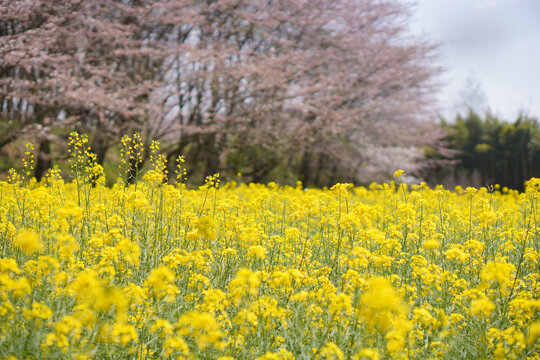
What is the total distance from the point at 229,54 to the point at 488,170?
730 inches

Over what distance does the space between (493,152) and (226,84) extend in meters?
18.3

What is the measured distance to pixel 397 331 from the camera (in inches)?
74.6

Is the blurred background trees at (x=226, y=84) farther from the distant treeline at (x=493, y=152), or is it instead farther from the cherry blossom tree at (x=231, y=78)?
the distant treeline at (x=493, y=152)

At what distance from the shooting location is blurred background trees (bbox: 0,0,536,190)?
31.1ft

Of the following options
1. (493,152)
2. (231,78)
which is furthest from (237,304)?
(493,152)

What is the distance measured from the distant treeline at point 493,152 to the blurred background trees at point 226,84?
19.5 feet

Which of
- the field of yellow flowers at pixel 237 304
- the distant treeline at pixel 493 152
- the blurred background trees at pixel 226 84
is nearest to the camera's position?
the field of yellow flowers at pixel 237 304

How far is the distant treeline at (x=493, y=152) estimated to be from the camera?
69.9 feet

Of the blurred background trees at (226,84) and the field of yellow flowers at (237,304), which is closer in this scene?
the field of yellow flowers at (237,304)

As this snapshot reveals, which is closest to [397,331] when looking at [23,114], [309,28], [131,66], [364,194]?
[364,194]

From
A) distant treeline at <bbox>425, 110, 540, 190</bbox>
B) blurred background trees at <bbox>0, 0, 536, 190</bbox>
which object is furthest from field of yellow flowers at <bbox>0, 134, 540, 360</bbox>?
distant treeline at <bbox>425, 110, 540, 190</bbox>

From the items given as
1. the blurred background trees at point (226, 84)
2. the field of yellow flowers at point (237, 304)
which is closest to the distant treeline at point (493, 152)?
the blurred background trees at point (226, 84)

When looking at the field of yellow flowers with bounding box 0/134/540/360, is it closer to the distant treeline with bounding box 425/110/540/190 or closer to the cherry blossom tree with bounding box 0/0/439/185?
the cherry blossom tree with bounding box 0/0/439/185

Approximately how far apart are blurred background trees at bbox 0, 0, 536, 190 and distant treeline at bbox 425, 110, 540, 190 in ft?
19.5
